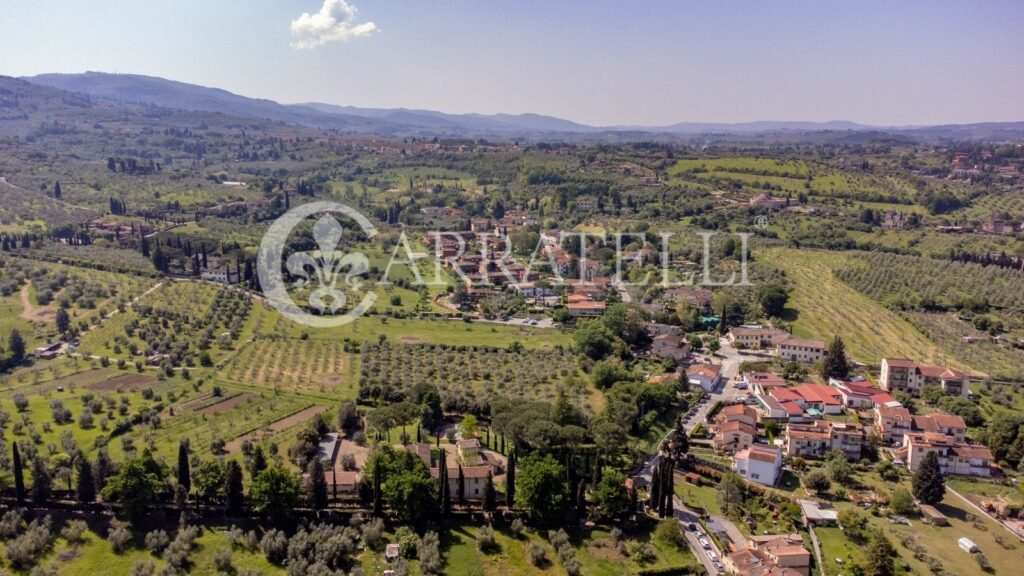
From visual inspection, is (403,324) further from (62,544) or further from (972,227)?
(972,227)

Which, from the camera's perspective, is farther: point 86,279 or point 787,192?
point 787,192

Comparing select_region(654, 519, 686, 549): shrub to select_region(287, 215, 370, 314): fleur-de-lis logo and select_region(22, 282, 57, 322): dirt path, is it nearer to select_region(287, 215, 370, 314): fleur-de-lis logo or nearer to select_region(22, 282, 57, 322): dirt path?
select_region(287, 215, 370, 314): fleur-de-lis logo

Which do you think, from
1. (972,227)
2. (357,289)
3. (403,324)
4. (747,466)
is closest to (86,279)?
(357,289)

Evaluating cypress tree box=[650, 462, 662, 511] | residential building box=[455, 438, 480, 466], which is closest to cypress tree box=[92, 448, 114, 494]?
residential building box=[455, 438, 480, 466]

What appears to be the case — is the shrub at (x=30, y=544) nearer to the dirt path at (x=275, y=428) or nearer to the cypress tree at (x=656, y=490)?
the dirt path at (x=275, y=428)

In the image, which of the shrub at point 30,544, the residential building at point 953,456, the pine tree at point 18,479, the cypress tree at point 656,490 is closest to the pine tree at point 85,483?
the shrub at point 30,544

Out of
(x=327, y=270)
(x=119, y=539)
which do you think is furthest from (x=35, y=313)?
(x=119, y=539)
